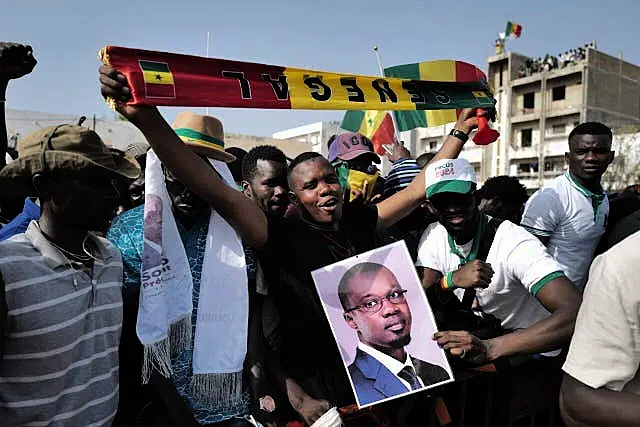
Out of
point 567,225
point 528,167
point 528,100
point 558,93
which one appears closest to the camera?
point 567,225

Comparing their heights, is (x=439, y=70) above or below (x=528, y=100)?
below

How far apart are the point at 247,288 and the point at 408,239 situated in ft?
4.95

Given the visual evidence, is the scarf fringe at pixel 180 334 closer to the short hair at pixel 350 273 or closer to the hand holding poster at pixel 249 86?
the short hair at pixel 350 273

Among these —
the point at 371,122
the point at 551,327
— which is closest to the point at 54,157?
the point at 551,327

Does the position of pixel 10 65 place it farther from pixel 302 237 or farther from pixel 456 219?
pixel 456 219

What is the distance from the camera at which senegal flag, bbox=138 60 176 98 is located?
1.80 meters

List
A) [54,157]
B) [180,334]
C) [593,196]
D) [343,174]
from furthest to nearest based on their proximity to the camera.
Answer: [343,174] → [593,196] → [180,334] → [54,157]

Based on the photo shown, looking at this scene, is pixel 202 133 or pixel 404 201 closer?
pixel 202 133

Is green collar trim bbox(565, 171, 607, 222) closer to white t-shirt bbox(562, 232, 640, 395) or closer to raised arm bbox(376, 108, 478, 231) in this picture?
raised arm bbox(376, 108, 478, 231)

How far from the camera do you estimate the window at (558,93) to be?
39.3 m

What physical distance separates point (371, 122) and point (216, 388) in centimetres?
459

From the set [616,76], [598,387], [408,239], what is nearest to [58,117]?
[408,239]

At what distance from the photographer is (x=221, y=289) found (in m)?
2.00

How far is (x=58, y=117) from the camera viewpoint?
24.9m
